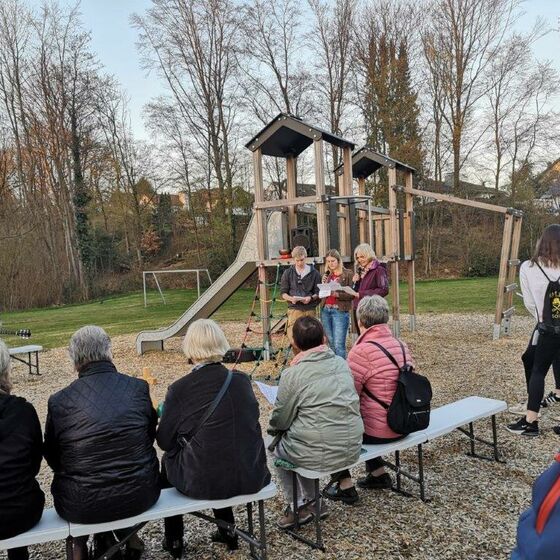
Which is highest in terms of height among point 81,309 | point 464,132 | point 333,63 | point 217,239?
point 333,63

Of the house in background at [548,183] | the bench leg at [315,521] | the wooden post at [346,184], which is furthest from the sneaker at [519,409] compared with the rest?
the house in background at [548,183]

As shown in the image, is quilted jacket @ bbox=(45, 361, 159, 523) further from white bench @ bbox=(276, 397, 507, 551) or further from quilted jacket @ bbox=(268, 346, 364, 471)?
white bench @ bbox=(276, 397, 507, 551)

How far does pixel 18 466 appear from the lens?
2381 mm

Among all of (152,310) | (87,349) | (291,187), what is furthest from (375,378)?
(152,310)

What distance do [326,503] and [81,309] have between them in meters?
19.1

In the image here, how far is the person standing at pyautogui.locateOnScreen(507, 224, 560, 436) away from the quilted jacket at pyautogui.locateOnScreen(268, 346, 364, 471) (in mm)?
2219

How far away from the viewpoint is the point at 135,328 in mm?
13914

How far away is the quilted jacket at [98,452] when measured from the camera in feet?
8.09

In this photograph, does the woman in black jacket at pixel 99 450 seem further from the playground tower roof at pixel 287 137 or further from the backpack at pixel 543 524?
the playground tower roof at pixel 287 137

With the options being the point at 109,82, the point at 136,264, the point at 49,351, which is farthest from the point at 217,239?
the point at 49,351

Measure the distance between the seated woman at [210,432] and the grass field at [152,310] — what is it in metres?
10.2

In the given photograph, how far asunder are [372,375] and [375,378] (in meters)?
0.03

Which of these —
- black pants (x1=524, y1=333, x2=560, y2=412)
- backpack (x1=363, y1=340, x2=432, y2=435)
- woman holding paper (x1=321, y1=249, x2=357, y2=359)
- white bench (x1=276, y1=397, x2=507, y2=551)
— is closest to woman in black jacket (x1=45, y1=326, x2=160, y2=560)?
white bench (x1=276, y1=397, x2=507, y2=551)

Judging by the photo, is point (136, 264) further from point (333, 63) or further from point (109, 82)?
point (333, 63)
